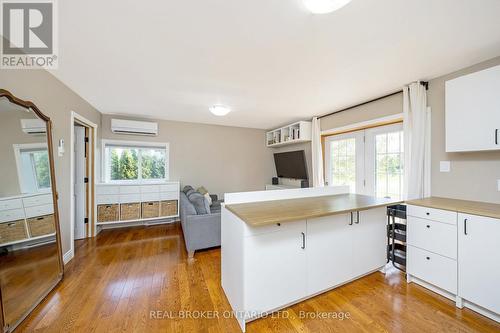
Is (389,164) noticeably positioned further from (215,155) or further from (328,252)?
(215,155)

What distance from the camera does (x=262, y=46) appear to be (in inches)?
65.3

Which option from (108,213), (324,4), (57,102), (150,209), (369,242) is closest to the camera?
(324,4)

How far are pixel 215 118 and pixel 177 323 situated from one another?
353cm

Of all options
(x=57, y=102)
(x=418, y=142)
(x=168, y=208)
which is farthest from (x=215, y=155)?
(x=418, y=142)

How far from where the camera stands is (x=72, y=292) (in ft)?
6.13

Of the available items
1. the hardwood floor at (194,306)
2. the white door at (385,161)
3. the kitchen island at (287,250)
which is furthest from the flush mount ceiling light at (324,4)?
the white door at (385,161)

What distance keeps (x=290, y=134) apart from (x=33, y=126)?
4108mm

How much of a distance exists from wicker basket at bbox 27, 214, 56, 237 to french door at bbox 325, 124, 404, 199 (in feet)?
13.7

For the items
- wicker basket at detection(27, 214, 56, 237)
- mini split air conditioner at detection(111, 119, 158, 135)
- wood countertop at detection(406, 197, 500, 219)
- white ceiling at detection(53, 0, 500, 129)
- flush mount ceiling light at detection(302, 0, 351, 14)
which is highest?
white ceiling at detection(53, 0, 500, 129)

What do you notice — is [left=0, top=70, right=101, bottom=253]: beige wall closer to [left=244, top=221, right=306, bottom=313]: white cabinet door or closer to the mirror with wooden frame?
the mirror with wooden frame

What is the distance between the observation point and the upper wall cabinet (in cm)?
170

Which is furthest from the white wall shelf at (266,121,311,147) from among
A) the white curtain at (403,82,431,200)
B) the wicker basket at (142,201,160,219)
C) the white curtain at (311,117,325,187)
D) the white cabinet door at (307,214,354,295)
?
the wicker basket at (142,201,160,219)

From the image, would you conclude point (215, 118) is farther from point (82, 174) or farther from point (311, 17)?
point (311, 17)

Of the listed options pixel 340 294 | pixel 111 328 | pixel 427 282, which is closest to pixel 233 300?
pixel 111 328
